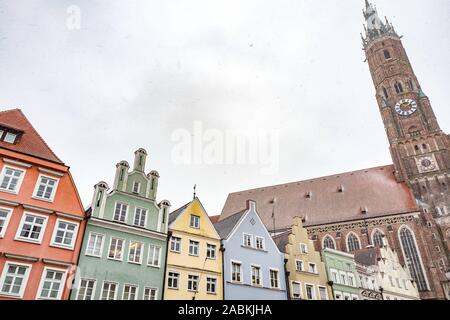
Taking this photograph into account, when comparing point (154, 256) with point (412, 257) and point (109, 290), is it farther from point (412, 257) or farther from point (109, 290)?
point (412, 257)

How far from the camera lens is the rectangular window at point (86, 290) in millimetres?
18359

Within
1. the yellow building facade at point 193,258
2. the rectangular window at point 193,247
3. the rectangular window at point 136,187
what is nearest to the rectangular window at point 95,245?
the rectangular window at point 136,187

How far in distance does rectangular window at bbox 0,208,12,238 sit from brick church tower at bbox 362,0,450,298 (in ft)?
145

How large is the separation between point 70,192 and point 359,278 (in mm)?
25436

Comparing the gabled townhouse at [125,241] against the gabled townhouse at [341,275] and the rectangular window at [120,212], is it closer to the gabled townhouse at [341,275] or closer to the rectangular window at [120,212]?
the rectangular window at [120,212]

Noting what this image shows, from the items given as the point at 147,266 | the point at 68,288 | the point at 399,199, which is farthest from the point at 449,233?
the point at 68,288

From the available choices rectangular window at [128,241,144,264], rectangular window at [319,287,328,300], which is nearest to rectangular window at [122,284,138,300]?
rectangular window at [128,241,144,264]

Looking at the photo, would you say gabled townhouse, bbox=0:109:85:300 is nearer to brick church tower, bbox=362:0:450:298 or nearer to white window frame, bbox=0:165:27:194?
white window frame, bbox=0:165:27:194

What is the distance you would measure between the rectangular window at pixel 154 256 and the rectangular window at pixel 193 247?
8.00 feet

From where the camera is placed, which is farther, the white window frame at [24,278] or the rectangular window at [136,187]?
the rectangular window at [136,187]

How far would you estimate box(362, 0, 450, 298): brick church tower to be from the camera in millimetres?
45562

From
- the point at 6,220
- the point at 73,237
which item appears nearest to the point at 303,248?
the point at 73,237

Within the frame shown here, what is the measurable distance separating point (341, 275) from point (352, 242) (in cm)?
1881

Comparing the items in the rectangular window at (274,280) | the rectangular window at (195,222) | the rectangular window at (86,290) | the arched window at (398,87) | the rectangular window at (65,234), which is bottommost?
the rectangular window at (86,290)
